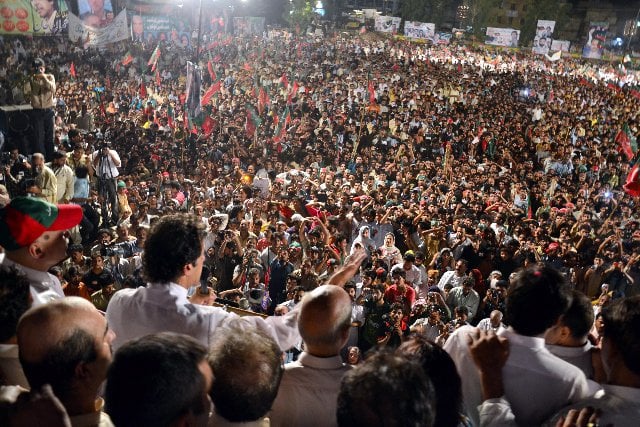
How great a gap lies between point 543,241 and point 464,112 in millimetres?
10096

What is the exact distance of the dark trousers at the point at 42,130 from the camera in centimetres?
836

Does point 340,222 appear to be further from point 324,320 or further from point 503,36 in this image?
point 503,36

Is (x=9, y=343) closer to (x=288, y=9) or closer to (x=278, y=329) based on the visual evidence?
(x=278, y=329)

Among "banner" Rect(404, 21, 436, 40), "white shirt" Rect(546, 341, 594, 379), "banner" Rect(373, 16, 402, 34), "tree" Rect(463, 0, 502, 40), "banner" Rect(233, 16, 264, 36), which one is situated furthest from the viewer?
"tree" Rect(463, 0, 502, 40)

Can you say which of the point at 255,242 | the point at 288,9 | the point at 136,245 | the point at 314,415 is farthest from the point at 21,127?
the point at 288,9

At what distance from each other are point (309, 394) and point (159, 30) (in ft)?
80.6

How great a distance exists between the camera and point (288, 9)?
45.8m

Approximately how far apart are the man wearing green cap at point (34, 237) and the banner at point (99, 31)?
13626 millimetres

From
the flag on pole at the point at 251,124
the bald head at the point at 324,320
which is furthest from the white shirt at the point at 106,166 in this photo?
the bald head at the point at 324,320

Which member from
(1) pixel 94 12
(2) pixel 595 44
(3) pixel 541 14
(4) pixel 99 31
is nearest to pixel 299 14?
(3) pixel 541 14

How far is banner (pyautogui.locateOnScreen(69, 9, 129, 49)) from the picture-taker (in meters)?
14.5

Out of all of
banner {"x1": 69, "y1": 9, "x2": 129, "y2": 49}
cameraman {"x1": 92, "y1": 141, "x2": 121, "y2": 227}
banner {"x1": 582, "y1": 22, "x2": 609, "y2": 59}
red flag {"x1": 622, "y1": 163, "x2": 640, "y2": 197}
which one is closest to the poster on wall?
banner {"x1": 69, "y1": 9, "x2": 129, "y2": 49}

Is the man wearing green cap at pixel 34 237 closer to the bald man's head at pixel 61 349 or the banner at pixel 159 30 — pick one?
the bald man's head at pixel 61 349

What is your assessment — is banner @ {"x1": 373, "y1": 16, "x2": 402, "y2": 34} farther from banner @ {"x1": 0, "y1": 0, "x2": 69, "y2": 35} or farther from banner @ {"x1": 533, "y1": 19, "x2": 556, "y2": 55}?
banner @ {"x1": 0, "y1": 0, "x2": 69, "y2": 35}
